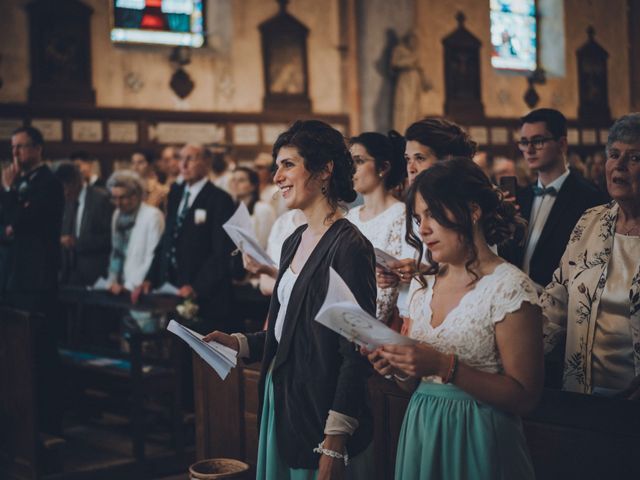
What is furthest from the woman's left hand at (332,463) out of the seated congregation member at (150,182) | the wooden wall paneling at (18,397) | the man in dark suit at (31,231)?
the seated congregation member at (150,182)

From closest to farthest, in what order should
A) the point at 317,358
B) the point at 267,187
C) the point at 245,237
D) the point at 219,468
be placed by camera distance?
1. the point at 317,358
2. the point at 219,468
3. the point at 245,237
4. the point at 267,187

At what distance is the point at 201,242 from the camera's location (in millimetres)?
6453

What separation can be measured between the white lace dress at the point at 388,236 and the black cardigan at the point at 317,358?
133cm

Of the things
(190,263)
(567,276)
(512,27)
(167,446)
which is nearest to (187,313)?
(190,263)

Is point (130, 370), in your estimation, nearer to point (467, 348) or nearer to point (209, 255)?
point (209, 255)

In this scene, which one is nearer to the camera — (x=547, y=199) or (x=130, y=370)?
(x=547, y=199)

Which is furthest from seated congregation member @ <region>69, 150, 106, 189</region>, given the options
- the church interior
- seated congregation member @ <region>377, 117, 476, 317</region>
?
seated congregation member @ <region>377, 117, 476, 317</region>

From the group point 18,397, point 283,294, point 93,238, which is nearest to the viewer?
point 283,294

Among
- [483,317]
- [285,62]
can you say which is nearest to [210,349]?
[483,317]

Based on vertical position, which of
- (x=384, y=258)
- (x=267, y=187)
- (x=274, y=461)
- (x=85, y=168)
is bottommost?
(x=274, y=461)

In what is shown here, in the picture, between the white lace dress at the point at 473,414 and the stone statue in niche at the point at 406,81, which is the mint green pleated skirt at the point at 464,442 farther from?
the stone statue in niche at the point at 406,81

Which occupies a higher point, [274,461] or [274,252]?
[274,252]

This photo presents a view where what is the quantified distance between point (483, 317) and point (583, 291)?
2.98ft

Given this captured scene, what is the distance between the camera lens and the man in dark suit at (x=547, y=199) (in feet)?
14.0
